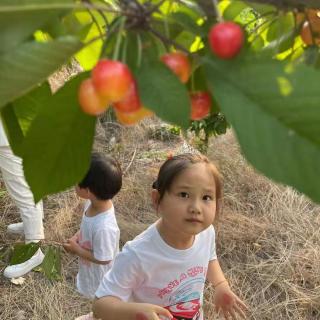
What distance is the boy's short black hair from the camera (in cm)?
196

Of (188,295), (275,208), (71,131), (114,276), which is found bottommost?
(275,208)

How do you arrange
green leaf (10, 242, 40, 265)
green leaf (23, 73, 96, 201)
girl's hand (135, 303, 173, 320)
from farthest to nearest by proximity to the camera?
green leaf (10, 242, 40, 265)
girl's hand (135, 303, 173, 320)
green leaf (23, 73, 96, 201)

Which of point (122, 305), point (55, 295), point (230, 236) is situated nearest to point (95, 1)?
point (122, 305)

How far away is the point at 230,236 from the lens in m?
2.98

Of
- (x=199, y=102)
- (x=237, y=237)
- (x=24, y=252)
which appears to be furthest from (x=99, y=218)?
(x=199, y=102)

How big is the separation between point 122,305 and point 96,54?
97cm

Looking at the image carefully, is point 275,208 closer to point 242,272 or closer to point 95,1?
point 242,272

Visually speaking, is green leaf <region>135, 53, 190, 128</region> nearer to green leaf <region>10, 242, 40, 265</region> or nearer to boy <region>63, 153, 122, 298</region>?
green leaf <region>10, 242, 40, 265</region>

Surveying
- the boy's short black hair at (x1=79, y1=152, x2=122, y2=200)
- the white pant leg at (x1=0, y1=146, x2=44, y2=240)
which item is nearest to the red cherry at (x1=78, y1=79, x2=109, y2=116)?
the boy's short black hair at (x1=79, y1=152, x2=122, y2=200)

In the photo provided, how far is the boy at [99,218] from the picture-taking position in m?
1.95

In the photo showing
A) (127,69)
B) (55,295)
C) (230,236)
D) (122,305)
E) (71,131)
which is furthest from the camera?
(230,236)

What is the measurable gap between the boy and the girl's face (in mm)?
391

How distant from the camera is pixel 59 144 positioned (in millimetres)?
531

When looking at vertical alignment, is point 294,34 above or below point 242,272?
above
